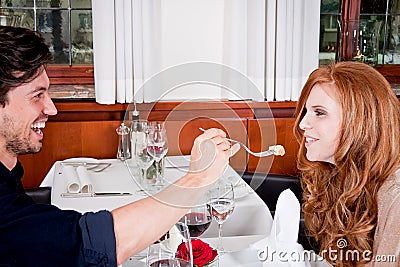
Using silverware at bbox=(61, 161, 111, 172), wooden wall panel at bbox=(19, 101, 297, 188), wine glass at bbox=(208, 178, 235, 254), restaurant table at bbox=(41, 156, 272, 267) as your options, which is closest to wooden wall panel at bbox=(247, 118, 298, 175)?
wooden wall panel at bbox=(19, 101, 297, 188)

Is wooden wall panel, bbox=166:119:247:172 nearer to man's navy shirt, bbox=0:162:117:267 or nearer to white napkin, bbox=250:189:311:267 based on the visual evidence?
white napkin, bbox=250:189:311:267

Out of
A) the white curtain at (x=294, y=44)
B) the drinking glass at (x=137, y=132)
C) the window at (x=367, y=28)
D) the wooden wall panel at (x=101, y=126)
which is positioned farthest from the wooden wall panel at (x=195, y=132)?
the window at (x=367, y=28)

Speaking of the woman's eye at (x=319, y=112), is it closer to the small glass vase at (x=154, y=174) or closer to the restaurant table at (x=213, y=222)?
the restaurant table at (x=213, y=222)

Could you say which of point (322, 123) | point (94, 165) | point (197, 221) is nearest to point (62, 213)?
point (197, 221)

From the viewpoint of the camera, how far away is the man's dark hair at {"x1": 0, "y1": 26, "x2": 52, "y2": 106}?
1322 millimetres

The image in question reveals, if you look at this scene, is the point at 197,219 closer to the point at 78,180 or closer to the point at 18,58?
the point at 18,58

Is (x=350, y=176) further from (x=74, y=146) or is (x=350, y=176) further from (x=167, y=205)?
(x=74, y=146)

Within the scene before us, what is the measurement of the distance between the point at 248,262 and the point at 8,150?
26.2 inches

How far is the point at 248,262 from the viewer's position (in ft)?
5.03

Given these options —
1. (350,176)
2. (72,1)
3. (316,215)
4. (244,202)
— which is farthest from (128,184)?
(72,1)

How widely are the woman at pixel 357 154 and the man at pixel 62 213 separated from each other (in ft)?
1.22
